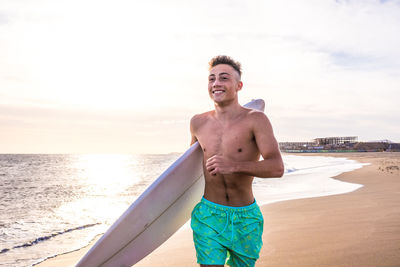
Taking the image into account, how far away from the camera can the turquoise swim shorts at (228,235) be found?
6.83 feet

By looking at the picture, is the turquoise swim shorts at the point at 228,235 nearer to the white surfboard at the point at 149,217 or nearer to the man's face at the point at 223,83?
the white surfboard at the point at 149,217

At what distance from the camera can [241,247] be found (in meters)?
2.11

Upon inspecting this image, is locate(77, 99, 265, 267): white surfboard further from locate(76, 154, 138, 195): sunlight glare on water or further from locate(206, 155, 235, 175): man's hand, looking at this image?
locate(76, 154, 138, 195): sunlight glare on water

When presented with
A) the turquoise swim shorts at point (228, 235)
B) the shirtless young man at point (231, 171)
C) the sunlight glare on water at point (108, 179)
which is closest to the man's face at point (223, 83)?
the shirtless young man at point (231, 171)

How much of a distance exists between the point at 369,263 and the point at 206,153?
2062 millimetres

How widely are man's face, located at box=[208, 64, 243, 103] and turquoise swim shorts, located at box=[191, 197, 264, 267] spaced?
0.66 metres

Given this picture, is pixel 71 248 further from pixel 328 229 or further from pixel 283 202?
pixel 283 202

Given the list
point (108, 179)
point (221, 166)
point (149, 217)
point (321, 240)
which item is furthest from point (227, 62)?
point (108, 179)

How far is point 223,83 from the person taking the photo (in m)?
2.21

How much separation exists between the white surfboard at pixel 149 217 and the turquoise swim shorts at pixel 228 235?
20.0 inches

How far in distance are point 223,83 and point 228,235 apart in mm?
895

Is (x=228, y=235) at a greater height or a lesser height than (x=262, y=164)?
→ lesser

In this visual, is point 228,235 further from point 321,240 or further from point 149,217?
point 321,240

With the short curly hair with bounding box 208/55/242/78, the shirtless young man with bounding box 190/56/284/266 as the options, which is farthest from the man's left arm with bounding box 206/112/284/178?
the short curly hair with bounding box 208/55/242/78
